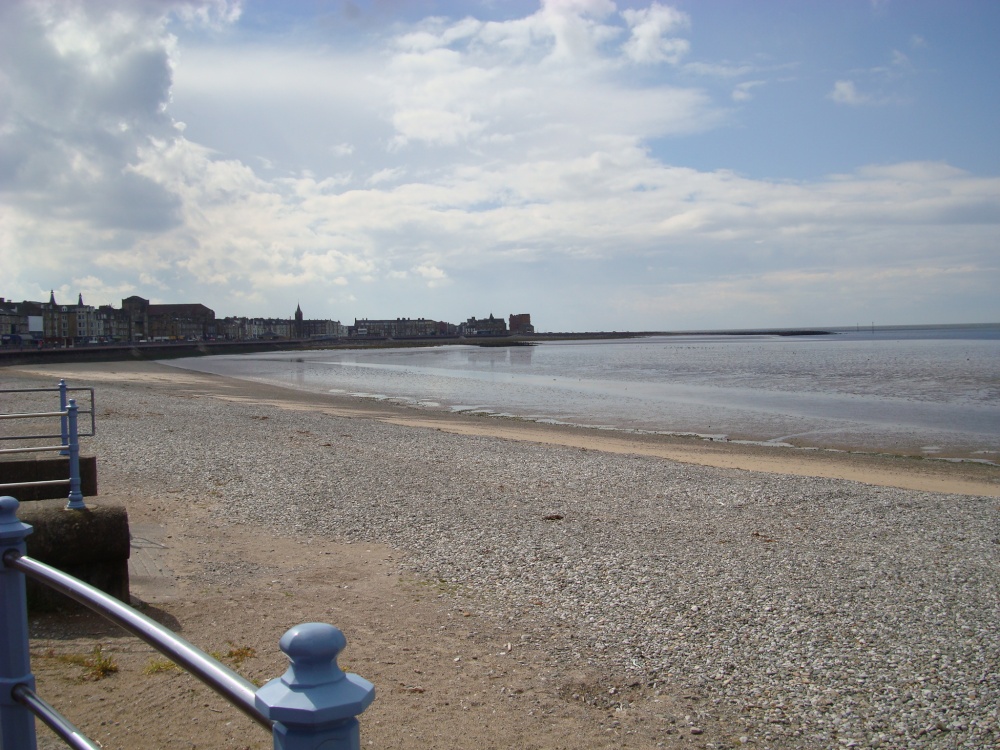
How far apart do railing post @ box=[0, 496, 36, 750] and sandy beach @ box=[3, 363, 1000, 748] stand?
2596 mm

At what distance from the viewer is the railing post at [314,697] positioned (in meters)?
1.39

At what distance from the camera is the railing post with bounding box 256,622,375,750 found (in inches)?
54.9

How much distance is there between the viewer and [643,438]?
2320 cm

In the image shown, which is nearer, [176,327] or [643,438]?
[643,438]

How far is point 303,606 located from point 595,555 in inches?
138

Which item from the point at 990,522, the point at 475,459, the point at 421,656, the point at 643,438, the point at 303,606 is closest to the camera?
the point at 421,656

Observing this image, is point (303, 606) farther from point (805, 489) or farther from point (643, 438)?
point (643, 438)

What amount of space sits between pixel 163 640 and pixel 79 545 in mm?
5626

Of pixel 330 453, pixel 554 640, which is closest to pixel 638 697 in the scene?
pixel 554 640

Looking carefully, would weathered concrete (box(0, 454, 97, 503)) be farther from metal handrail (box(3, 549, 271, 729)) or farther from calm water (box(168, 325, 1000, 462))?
calm water (box(168, 325, 1000, 462))

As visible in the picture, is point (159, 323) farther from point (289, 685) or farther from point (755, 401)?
point (289, 685)

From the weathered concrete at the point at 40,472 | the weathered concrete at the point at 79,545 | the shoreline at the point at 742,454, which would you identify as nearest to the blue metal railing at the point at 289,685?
the weathered concrete at the point at 79,545

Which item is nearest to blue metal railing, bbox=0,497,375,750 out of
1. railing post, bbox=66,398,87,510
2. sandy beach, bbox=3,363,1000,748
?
sandy beach, bbox=3,363,1000,748

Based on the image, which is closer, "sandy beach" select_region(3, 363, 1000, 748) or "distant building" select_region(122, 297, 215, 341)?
"sandy beach" select_region(3, 363, 1000, 748)
